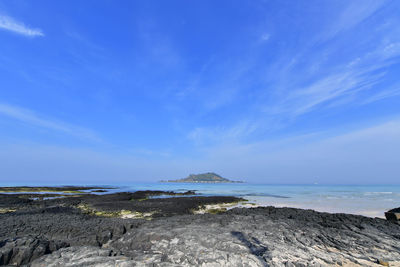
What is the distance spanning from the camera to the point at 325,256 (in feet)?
29.2

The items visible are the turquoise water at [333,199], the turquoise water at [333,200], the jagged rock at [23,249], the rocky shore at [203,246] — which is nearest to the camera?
the jagged rock at [23,249]

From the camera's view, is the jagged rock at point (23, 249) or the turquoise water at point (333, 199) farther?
the turquoise water at point (333, 199)

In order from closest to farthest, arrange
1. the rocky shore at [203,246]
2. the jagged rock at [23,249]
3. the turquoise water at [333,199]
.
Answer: the jagged rock at [23,249], the rocky shore at [203,246], the turquoise water at [333,199]

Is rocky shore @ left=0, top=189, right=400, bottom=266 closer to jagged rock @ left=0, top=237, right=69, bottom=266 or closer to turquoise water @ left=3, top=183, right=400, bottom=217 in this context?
jagged rock @ left=0, top=237, right=69, bottom=266

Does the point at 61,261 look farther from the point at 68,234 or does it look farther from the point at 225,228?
the point at 225,228

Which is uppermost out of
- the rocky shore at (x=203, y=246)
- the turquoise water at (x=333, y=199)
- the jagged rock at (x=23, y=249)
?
the jagged rock at (x=23, y=249)

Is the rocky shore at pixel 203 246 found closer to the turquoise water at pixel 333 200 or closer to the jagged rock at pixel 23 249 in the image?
the jagged rock at pixel 23 249

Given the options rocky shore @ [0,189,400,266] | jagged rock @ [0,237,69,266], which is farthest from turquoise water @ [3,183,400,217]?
jagged rock @ [0,237,69,266]

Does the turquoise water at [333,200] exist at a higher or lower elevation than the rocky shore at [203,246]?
lower

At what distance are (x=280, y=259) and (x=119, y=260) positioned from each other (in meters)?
6.06

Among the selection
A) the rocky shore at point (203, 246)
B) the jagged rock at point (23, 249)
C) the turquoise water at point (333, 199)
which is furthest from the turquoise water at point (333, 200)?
the jagged rock at point (23, 249)

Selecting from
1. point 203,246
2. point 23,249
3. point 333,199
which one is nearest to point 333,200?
point 333,199

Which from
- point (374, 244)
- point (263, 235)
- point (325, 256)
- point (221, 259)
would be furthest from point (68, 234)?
point (374, 244)

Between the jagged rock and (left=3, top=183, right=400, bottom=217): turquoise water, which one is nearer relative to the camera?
the jagged rock
